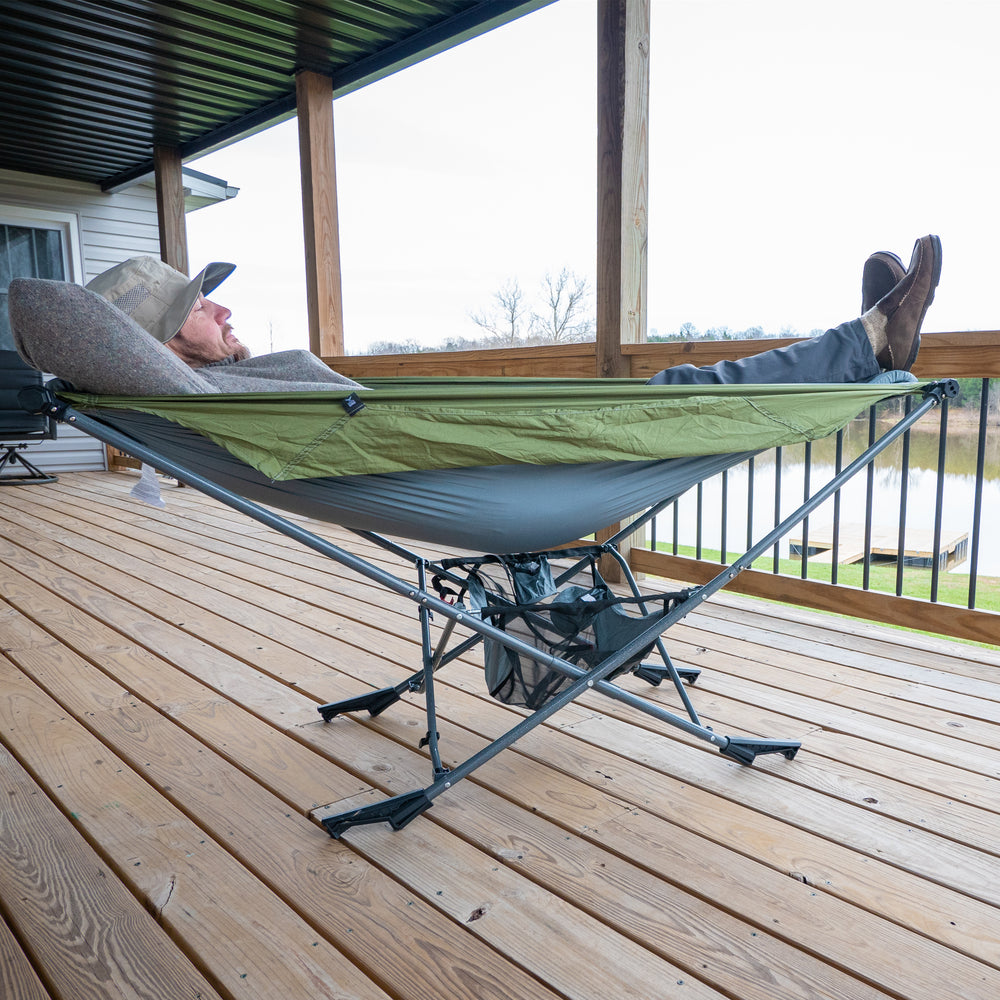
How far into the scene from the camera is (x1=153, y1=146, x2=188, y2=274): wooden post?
615 cm

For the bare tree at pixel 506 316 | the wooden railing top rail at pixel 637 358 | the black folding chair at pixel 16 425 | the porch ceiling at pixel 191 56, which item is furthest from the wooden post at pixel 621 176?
the black folding chair at pixel 16 425

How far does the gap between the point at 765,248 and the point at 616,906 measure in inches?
277

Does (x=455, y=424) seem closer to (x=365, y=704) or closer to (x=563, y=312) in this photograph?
(x=365, y=704)

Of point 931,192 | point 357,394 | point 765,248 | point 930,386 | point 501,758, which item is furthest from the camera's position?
point 765,248

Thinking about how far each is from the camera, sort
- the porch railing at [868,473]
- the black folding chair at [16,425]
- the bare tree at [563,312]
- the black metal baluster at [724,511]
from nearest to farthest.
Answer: the porch railing at [868,473] < the black metal baluster at [724,511] < the bare tree at [563,312] < the black folding chair at [16,425]

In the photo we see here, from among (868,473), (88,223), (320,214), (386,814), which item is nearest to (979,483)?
(868,473)

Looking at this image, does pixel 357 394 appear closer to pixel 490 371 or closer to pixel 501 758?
pixel 501 758

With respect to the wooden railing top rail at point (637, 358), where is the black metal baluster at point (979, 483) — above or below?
below

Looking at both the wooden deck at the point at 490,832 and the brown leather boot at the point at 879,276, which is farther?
the brown leather boot at the point at 879,276

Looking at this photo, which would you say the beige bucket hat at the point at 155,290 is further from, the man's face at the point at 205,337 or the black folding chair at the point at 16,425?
the black folding chair at the point at 16,425

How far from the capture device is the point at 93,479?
6.81 metres

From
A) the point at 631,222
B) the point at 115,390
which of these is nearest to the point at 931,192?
the point at 631,222

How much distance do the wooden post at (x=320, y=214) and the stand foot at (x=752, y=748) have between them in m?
3.48

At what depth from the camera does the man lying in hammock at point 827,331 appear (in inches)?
58.4
